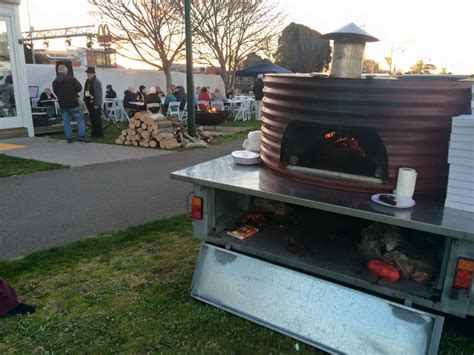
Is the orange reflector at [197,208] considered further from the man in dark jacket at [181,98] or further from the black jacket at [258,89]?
the black jacket at [258,89]

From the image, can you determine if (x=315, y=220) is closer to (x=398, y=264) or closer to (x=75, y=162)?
(x=398, y=264)

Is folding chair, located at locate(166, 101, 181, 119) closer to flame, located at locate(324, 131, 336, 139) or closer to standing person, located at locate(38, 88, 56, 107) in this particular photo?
standing person, located at locate(38, 88, 56, 107)

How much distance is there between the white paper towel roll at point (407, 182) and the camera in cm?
257

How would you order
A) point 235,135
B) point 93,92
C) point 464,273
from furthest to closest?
point 235,135
point 93,92
point 464,273

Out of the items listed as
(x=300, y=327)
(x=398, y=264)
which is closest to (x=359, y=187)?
(x=398, y=264)

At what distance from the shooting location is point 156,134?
9219 millimetres

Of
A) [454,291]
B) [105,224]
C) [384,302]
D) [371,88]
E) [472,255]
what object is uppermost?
[371,88]

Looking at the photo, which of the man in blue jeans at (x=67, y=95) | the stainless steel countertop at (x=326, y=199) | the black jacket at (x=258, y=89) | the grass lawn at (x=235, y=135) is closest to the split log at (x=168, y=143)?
the grass lawn at (x=235, y=135)

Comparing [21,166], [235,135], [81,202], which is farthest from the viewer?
[235,135]

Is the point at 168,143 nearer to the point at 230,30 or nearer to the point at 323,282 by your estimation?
the point at 323,282

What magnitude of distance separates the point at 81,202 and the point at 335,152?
3.59m

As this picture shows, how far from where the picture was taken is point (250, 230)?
10.7ft

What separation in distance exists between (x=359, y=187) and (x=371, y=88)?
2.30ft

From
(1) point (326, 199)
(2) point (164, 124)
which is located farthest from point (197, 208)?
(2) point (164, 124)
